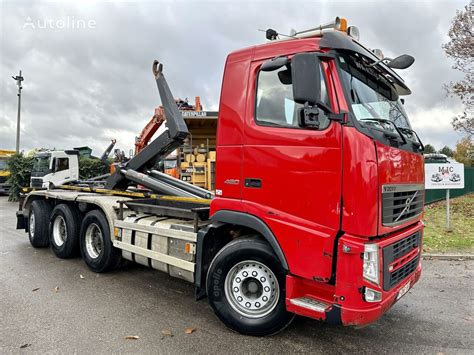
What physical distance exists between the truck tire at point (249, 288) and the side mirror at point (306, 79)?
4.75 ft

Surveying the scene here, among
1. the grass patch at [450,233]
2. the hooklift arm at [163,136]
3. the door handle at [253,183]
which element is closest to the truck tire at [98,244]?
the hooklift arm at [163,136]

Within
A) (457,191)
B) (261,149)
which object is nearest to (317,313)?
(261,149)

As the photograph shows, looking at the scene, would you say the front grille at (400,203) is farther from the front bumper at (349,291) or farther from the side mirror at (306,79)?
the side mirror at (306,79)

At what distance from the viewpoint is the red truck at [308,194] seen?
2.89m

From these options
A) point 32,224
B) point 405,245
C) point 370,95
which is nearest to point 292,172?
point 370,95

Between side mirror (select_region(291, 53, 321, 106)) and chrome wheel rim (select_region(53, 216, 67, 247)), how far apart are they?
547 centimetres

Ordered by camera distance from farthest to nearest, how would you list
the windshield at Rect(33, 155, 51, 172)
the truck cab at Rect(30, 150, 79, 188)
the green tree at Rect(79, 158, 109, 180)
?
the green tree at Rect(79, 158, 109, 180) < the windshield at Rect(33, 155, 51, 172) < the truck cab at Rect(30, 150, 79, 188)

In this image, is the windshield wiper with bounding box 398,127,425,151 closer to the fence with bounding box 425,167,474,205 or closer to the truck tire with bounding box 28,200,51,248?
the truck tire with bounding box 28,200,51,248

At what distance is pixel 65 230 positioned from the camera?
648cm

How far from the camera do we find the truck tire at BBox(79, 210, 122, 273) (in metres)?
5.33

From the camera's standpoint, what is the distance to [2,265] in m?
6.06

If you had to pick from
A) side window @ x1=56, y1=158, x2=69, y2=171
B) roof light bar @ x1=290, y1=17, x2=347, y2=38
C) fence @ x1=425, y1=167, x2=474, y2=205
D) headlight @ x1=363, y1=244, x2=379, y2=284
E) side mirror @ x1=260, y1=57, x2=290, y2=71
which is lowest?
headlight @ x1=363, y1=244, x2=379, y2=284

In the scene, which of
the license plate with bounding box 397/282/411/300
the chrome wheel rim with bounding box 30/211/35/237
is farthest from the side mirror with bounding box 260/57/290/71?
the chrome wheel rim with bounding box 30/211/35/237

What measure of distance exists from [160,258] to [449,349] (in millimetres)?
3242
